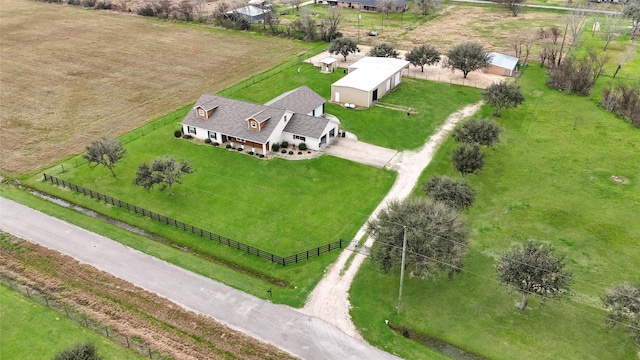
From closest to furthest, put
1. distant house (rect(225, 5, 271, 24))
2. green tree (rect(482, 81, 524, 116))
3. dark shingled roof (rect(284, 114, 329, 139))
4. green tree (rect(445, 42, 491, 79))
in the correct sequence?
dark shingled roof (rect(284, 114, 329, 139)) → green tree (rect(482, 81, 524, 116)) → green tree (rect(445, 42, 491, 79)) → distant house (rect(225, 5, 271, 24))

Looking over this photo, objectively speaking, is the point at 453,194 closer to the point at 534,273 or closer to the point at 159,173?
the point at 534,273

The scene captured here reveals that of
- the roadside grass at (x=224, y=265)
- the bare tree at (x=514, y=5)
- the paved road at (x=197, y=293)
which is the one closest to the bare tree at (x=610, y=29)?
the bare tree at (x=514, y=5)

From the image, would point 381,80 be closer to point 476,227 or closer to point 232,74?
point 232,74

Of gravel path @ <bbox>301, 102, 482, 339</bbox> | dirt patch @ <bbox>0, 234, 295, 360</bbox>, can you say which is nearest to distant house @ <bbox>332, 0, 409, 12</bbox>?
gravel path @ <bbox>301, 102, 482, 339</bbox>

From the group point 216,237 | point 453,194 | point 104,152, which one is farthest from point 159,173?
point 453,194

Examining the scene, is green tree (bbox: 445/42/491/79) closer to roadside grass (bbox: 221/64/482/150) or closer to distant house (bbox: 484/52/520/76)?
distant house (bbox: 484/52/520/76)

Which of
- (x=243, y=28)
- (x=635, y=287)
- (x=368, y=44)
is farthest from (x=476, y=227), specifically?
(x=243, y=28)
